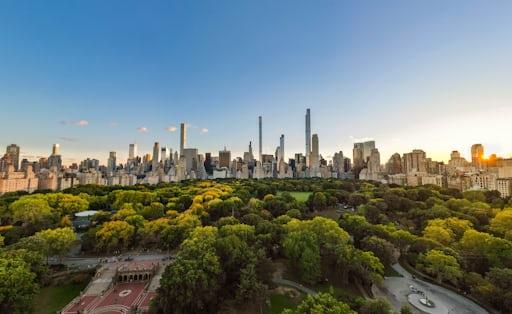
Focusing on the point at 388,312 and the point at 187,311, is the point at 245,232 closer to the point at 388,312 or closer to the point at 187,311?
the point at 187,311

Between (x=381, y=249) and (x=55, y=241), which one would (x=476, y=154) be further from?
(x=55, y=241)

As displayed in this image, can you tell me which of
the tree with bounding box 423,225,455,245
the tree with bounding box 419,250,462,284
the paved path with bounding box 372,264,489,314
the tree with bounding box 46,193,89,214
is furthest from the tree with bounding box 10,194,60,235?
the tree with bounding box 423,225,455,245

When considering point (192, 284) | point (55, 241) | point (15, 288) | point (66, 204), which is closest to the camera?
point (15, 288)

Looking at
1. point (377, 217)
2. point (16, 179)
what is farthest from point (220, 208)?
point (16, 179)

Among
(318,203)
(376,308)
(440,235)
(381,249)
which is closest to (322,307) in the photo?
(376,308)

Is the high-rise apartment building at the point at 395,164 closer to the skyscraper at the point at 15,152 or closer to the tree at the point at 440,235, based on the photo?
the tree at the point at 440,235

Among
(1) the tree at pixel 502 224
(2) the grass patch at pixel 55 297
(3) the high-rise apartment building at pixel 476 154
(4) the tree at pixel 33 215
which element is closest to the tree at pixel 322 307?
(2) the grass patch at pixel 55 297

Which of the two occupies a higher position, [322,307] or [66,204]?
[66,204]
